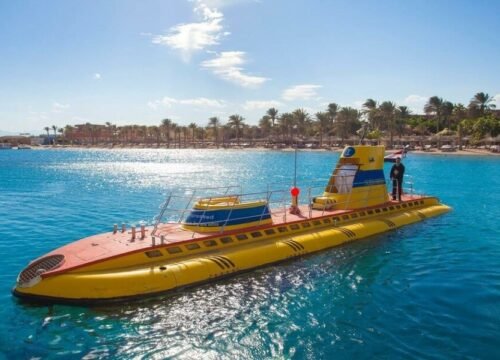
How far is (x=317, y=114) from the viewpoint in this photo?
167 meters

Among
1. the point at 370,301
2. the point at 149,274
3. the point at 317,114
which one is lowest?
the point at 370,301

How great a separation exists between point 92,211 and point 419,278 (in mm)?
25660

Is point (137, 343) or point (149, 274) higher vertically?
point (149, 274)

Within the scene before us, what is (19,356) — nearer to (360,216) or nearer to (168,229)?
(168,229)

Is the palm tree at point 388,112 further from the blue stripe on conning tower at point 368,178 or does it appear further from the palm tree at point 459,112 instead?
the blue stripe on conning tower at point 368,178

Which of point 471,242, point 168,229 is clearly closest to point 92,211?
point 168,229

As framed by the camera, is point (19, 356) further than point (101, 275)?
No

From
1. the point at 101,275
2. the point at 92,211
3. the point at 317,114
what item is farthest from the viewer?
the point at 317,114

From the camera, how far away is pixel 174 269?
593 inches

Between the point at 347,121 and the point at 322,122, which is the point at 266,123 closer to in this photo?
the point at 322,122

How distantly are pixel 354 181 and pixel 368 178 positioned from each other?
3.73 ft

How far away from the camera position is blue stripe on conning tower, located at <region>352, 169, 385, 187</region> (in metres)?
24.8

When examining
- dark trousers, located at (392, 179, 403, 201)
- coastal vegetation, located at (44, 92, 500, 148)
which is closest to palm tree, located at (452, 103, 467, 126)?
coastal vegetation, located at (44, 92, 500, 148)

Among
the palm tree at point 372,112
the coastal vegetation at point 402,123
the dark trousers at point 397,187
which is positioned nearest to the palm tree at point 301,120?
the coastal vegetation at point 402,123
